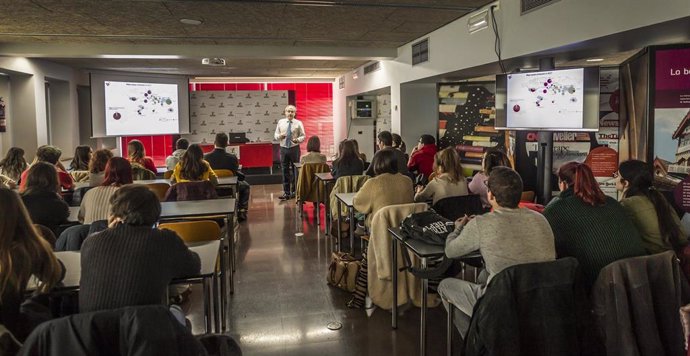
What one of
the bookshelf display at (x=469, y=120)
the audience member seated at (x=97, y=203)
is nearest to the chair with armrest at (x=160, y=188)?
the audience member seated at (x=97, y=203)

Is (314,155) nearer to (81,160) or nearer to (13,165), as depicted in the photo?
(81,160)

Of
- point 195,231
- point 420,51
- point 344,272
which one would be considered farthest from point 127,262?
point 420,51

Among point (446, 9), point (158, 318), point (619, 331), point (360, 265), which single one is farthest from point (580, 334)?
point (446, 9)

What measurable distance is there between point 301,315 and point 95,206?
172cm

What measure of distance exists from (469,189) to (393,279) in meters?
1.47

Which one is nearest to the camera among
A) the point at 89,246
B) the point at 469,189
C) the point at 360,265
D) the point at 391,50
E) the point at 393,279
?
the point at 89,246

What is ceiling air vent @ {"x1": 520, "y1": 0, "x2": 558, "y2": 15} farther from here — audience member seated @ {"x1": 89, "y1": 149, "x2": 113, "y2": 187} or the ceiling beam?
audience member seated @ {"x1": 89, "y1": 149, "x2": 113, "y2": 187}

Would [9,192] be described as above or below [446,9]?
below

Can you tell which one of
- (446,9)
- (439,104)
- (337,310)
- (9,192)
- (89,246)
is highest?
(446,9)

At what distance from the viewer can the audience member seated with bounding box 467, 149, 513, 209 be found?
4285 millimetres

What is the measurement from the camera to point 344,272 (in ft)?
14.2

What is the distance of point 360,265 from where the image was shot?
425 centimetres

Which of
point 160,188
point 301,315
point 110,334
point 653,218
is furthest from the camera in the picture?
point 160,188

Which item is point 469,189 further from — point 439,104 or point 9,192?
point 439,104
